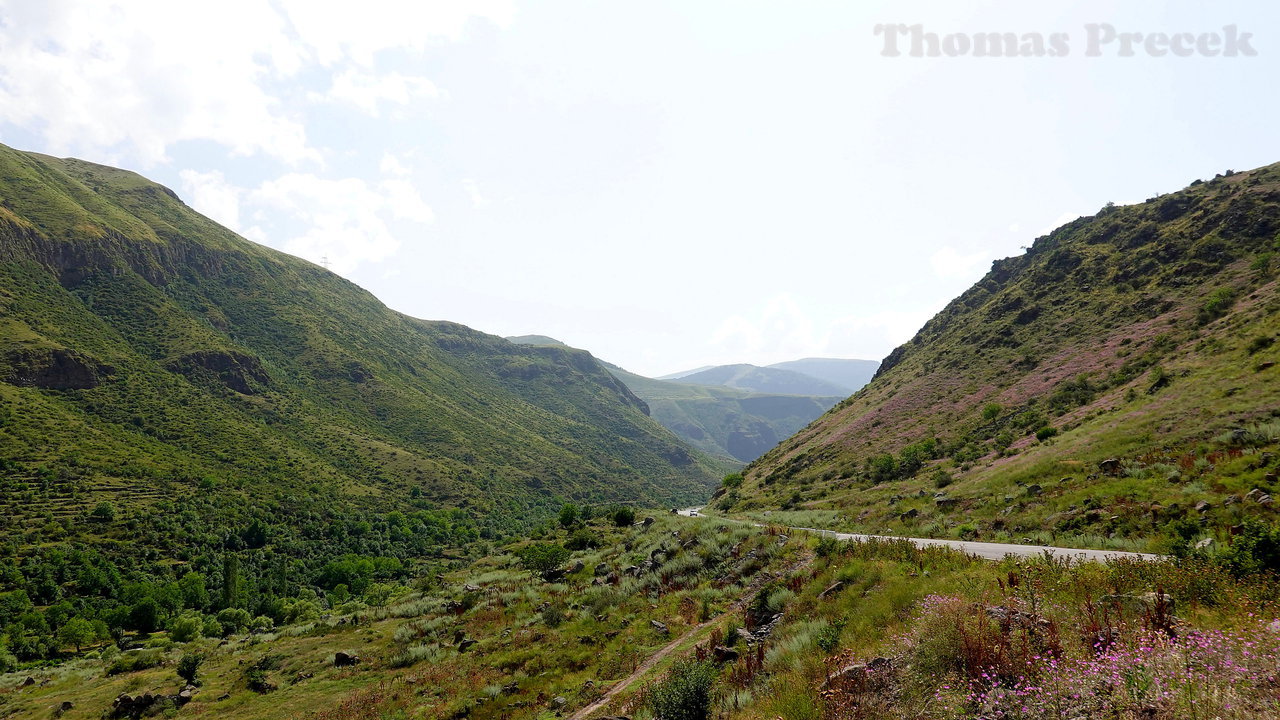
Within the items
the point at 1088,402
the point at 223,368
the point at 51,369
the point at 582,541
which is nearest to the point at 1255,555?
the point at 582,541

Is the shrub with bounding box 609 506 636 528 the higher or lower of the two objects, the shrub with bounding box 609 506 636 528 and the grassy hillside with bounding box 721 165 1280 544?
the lower

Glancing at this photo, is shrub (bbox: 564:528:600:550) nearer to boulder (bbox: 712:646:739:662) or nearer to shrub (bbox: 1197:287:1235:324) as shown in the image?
boulder (bbox: 712:646:739:662)

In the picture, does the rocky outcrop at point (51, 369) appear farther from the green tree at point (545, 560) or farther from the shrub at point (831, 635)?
the shrub at point (831, 635)

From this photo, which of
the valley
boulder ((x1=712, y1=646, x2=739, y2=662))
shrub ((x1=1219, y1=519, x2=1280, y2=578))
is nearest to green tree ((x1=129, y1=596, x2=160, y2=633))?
the valley

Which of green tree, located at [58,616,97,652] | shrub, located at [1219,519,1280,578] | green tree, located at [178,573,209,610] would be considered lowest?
green tree, located at [178,573,209,610]

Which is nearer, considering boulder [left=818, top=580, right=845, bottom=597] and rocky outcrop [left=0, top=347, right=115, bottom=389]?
boulder [left=818, top=580, right=845, bottom=597]

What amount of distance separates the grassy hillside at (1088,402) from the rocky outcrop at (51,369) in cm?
11840

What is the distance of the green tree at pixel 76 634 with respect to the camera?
47.0 meters

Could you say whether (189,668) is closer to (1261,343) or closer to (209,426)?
(1261,343)

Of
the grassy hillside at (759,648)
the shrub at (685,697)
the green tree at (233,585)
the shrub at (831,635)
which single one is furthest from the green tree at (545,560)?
the green tree at (233,585)

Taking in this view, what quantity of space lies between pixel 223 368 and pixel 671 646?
13904 cm

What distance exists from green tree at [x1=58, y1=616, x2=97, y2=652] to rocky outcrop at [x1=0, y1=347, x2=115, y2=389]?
6400 cm

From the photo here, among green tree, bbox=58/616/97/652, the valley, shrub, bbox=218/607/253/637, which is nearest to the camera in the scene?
the valley

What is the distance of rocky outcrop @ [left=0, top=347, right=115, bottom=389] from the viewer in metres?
83.9
